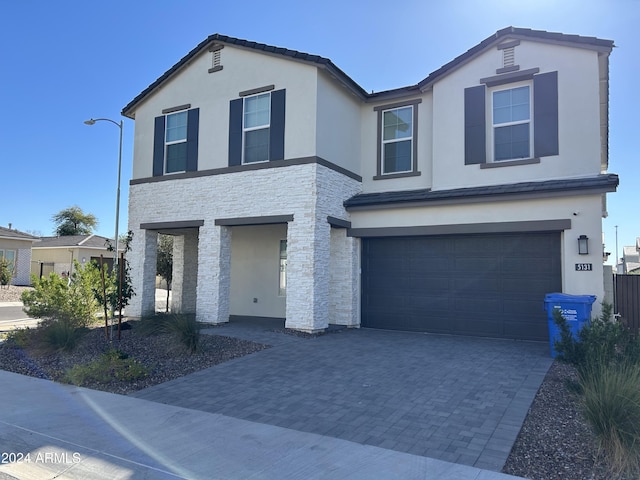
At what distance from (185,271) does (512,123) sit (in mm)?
12243

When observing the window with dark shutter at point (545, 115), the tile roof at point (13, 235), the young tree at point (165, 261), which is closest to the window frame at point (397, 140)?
the window with dark shutter at point (545, 115)

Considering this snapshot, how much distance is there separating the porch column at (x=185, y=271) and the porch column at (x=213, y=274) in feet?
11.3

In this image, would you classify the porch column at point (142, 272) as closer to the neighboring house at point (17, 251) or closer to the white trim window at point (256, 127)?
the white trim window at point (256, 127)

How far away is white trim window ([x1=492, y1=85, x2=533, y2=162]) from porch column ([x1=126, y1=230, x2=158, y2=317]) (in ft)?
36.7

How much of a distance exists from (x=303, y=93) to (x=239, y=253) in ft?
21.3

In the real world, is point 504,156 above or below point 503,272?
above

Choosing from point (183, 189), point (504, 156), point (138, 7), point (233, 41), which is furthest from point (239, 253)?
point (504, 156)

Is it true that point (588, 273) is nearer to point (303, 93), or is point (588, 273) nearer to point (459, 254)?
point (459, 254)

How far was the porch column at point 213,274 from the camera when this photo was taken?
1313cm

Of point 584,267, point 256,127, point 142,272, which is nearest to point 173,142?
point 256,127

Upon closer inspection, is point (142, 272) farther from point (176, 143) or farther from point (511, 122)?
point (511, 122)

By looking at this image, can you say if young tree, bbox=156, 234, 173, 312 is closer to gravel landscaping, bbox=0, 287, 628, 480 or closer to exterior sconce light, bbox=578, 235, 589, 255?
gravel landscaping, bbox=0, 287, 628, 480

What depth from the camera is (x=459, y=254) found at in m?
12.0

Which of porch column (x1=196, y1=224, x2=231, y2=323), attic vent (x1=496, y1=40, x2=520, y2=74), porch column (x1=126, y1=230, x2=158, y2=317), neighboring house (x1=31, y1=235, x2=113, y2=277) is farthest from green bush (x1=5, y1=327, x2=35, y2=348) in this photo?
neighboring house (x1=31, y1=235, x2=113, y2=277)
